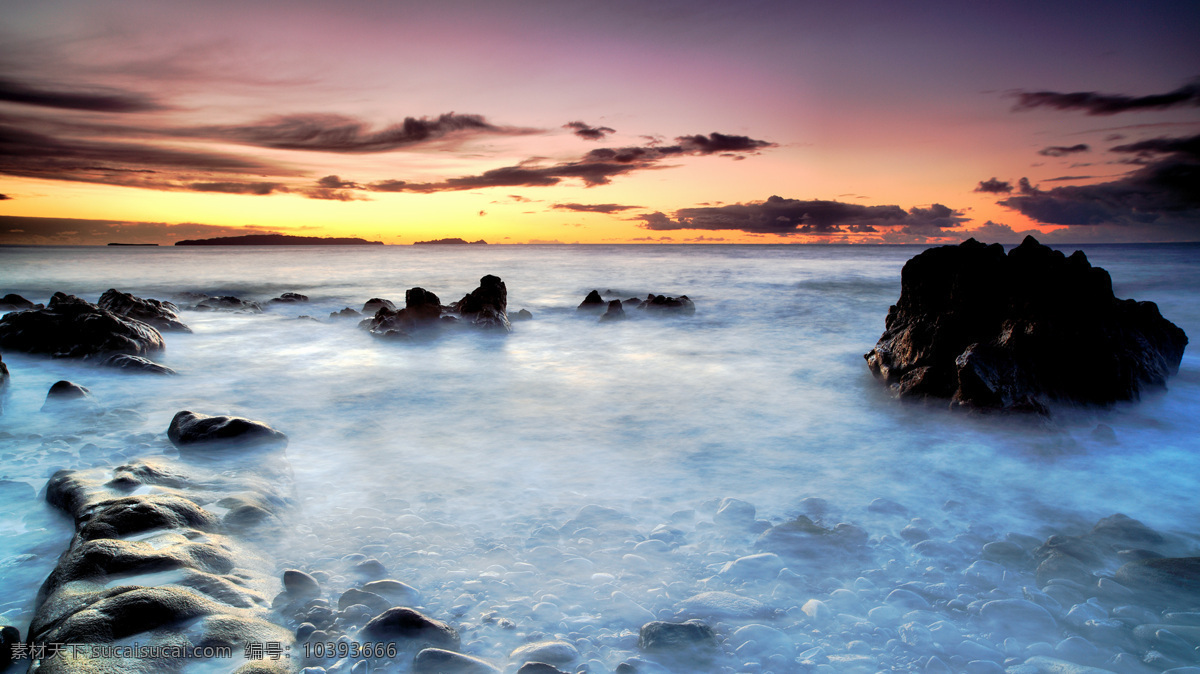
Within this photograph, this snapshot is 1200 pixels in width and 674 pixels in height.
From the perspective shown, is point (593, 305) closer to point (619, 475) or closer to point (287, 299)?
point (287, 299)

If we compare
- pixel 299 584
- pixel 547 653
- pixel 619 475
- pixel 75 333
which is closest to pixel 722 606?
pixel 547 653

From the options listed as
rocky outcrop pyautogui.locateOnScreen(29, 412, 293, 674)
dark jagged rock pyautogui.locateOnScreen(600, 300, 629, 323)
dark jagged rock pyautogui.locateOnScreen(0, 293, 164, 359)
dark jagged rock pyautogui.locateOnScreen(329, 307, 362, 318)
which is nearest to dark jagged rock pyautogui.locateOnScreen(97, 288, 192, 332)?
dark jagged rock pyautogui.locateOnScreen(0, 293, 164, 359)

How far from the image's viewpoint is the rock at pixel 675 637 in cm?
262

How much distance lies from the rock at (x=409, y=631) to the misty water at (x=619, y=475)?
127 millimetres

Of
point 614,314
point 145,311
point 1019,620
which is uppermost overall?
point 145,311

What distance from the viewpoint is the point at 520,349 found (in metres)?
11.1

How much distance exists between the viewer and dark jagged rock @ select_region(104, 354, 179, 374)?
7.74 m

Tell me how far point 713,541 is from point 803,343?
9.13 metres

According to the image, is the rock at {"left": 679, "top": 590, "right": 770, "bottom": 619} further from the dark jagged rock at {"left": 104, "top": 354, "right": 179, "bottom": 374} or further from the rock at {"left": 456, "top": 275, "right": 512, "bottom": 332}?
the rock at {"left": 456, "top": 275, "right": 512, "bottom": 332}

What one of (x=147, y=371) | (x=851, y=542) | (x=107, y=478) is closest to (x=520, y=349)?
(x=147, y=371)

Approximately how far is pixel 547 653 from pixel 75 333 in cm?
1007

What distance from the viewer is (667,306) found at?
54.2 feet

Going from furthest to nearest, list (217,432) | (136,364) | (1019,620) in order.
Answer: (136,364) → (217,432) → (1019,620)

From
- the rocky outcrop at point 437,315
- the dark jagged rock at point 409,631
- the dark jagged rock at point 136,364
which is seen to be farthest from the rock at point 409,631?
the rocky outcrop at point 437,315
